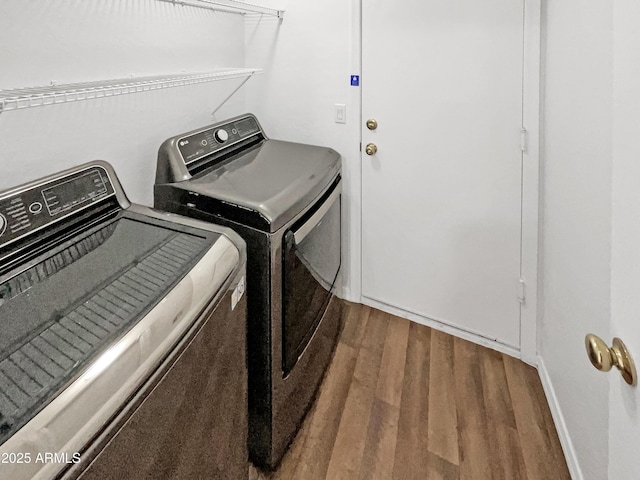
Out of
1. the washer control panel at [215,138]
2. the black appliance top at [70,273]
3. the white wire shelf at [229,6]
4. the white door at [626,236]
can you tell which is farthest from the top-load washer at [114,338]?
the white wire shelf at [229,6]

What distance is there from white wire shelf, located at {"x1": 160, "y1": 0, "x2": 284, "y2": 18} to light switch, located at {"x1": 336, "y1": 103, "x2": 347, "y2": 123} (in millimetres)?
594

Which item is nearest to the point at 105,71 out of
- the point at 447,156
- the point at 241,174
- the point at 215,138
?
the point at 215,138

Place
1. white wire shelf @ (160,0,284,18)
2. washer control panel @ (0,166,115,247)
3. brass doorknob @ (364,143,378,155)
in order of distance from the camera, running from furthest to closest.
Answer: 1. brass doorknob @ (364,143,378,155)
2. white wire shelf @ (160,0,284,18)
3. washer control panel @ (0,166,115,247)

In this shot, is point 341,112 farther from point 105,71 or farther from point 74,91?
point 74,91

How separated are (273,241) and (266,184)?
312 millimetres

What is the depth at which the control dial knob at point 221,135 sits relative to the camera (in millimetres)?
1956

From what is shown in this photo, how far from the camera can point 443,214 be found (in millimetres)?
2225

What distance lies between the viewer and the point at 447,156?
7.00 feet

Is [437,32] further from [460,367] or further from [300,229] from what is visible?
[460,367]

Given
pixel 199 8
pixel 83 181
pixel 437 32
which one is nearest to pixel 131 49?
A: pixel 199 8

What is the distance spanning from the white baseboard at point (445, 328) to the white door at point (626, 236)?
1490 millimetres

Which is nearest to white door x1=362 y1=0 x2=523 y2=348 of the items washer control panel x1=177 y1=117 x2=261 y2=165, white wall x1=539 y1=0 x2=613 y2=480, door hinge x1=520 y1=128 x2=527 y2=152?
door hinge x1=520 y1=128 x2=527 y2=152

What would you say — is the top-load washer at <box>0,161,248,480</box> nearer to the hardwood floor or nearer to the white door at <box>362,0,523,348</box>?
the hardwood floor

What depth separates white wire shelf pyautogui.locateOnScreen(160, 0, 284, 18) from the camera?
6.13ft
